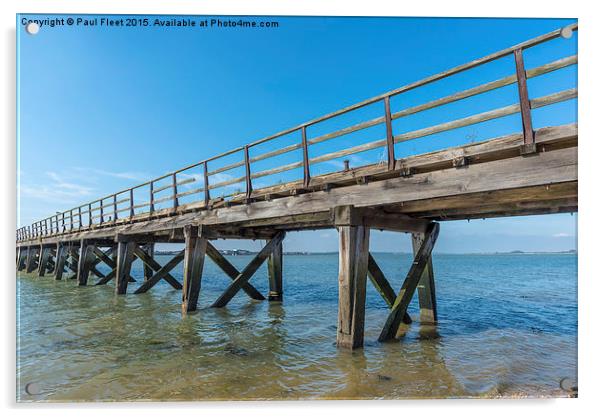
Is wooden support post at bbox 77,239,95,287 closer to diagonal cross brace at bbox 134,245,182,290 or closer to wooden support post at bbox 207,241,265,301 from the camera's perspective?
diagonal cross brace at bbox 134,245,182,290

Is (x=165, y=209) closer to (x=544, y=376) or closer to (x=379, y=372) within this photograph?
(x=379, y=372)

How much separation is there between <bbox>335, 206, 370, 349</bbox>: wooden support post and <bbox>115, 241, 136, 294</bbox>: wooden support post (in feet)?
38.5

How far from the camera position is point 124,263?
615 inches

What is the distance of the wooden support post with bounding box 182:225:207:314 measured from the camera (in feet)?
36.3

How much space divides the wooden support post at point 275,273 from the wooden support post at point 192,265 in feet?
8.05

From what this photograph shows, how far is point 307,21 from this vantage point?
4.95m

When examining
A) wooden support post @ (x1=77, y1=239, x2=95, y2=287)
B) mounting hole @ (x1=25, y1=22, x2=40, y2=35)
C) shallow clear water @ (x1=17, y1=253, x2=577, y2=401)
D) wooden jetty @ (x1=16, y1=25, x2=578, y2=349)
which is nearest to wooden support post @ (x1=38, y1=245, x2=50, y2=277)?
wooden support post @ (x1=77, y1=239, x2=95, y2=287)

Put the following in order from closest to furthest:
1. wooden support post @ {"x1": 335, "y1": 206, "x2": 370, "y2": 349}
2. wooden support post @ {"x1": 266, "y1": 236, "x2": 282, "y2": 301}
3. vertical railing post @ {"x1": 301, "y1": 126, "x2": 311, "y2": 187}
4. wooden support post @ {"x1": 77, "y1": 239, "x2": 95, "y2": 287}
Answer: wooden support post @ {"x1": 335, "y1": 206, "x2": 370, "y2": 349}
vertical railing post @ {"x1": 301, "y1": 126, "x2": 311, "y2": 187}
wooden support post @ {"x1": 266, "y1": 236, "x2": 282, "y2": 301}
wooden support post @ {"x1": 77, "y1": 239, "x2": 95, "y2": 287}

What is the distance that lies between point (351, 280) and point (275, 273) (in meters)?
7.10

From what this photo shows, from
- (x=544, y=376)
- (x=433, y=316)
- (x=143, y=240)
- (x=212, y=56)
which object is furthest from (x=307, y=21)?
(x=143, y=240)

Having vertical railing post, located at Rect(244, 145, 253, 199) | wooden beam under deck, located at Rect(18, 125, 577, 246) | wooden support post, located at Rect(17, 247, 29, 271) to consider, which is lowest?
wooden support post, located at Rect(17, 247, 29, 271)

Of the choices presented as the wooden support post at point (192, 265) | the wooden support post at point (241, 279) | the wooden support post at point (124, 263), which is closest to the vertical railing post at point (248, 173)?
the wooden support post at point (192, 265)

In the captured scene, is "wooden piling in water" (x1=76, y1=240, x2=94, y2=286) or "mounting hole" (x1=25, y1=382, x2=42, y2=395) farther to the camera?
"wooden piling in water" (x1=76, y1=240, x2=94, y2=286)

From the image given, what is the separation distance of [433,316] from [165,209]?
30.6 feet
